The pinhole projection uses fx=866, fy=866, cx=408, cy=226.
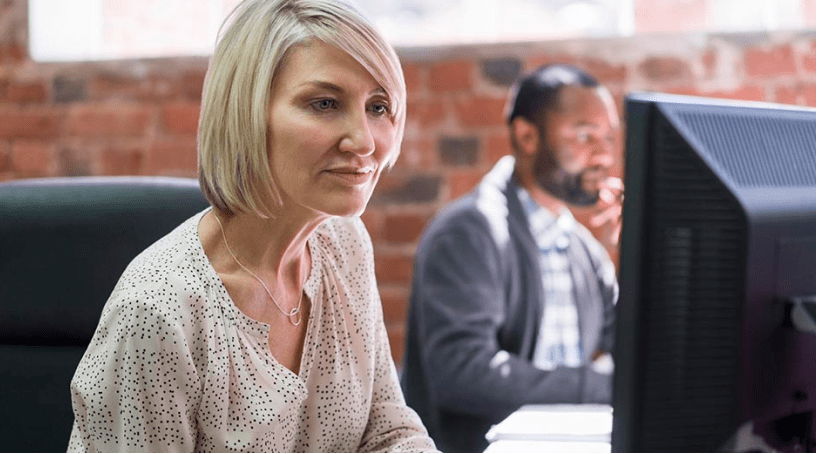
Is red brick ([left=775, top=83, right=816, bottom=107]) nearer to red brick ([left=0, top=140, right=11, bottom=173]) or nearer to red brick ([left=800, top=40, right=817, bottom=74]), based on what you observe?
red brick ([left=800, top=40, right=817, bottom=74])

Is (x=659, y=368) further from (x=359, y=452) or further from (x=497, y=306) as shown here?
(x=497, y=306)

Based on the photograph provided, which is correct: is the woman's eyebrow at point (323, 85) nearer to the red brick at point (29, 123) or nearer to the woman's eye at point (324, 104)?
the woman's eye at point (324, 104)

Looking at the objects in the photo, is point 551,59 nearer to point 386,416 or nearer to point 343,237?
point 343,237

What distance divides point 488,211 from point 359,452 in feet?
3.39

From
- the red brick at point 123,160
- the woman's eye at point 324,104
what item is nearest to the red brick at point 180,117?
the red brick at point 123,160

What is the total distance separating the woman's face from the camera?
93 cm

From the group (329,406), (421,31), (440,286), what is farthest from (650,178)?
(421,31)

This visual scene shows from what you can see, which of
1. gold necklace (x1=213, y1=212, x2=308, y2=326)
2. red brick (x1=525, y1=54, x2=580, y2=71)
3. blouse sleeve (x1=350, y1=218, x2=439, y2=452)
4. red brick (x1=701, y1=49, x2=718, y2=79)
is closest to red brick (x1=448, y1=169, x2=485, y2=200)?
red brick (x1=525, y1=54, x2=580, y2=71)

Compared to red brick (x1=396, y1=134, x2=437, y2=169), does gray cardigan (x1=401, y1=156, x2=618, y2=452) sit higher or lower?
lower

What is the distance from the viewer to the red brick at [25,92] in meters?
2.54

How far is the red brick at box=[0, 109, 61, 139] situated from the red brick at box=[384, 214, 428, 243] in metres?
1.03

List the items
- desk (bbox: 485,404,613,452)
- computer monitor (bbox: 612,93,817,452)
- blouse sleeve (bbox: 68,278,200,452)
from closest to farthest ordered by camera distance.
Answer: computer monitor (bbox: 612,93,817,452) → blouse sleeve (bbox: 68,278,200,452) → desk (bbox: 485,404,613,452)

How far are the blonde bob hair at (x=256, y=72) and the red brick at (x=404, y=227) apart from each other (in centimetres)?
137

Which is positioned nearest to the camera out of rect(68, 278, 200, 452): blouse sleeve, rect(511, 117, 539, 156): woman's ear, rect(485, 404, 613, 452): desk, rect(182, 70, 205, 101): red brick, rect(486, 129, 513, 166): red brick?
rect(68, 278, 200, 452): blouse sleeve
